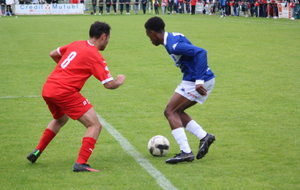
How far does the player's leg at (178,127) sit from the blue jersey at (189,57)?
0.33 m

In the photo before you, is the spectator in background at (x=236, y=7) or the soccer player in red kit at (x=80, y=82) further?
the spectator in background at (x=236, y=7)

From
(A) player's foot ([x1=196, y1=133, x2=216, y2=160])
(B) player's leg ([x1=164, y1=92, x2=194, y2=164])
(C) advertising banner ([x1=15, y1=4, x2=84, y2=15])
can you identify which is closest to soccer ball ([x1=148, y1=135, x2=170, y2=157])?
(B) player's leg ([x1=164, y1=92, x2=194, y2=164])

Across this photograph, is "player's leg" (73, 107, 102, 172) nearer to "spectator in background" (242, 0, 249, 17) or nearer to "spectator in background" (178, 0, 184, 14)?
"spectator in background" (242, 0, 249, 17)

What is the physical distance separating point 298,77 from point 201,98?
303 inches

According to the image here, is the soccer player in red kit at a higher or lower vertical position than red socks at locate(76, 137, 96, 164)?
higher

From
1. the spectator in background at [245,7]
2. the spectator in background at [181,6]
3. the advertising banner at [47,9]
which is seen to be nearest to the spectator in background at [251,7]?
the spectator in background at [245,7]

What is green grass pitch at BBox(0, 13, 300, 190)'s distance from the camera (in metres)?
6.13

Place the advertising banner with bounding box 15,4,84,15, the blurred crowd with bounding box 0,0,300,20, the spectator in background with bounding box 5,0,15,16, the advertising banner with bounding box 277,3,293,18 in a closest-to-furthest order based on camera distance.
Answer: the advertising banner with bounding box 277,3,293,18 < the blurred crowd with bounding box 0,0,300,20 < the spectator in background with bounding box 5,0,15,16 < the advertising banner with bounding box 15,4,84,15

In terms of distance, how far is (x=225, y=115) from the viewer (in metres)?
9.81

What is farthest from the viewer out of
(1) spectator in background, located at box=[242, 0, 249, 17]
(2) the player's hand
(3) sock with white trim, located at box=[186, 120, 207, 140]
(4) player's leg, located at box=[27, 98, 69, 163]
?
(1) spectator in background, located at box=[242, 0, 249, 17]

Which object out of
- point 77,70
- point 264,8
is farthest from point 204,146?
point 264,8

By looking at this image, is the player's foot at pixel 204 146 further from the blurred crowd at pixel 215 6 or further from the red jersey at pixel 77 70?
the blurred crowd at pixel 215 6

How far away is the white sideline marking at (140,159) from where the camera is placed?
587cm

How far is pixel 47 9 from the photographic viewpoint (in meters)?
49.4
